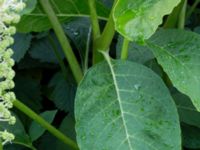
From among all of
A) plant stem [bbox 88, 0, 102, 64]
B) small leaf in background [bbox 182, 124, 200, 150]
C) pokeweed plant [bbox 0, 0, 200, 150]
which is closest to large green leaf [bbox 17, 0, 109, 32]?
pokeweed plant [bbox 0, 0, 200, 150]

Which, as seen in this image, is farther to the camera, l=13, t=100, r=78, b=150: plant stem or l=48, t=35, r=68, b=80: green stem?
l=48, t=35, r=68, b=80: green stem

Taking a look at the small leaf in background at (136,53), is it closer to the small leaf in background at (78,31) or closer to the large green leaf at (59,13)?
the large green leaf at (59,13)

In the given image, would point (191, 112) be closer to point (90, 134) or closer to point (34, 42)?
point (90, 134)

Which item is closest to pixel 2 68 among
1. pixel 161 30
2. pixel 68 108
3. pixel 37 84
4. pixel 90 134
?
pixel 90 134

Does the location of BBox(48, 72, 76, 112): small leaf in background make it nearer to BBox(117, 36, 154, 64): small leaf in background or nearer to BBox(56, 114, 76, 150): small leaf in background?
BBox(56, 114, 76, 150): small leaf in background

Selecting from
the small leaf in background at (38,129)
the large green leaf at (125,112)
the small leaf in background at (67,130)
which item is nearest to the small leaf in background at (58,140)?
the small leaf in background at (67,130)

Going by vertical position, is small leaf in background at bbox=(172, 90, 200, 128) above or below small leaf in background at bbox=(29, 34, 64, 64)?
below

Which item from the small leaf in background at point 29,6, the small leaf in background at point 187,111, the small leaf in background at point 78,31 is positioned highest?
the small leaf in background at point 29,6
